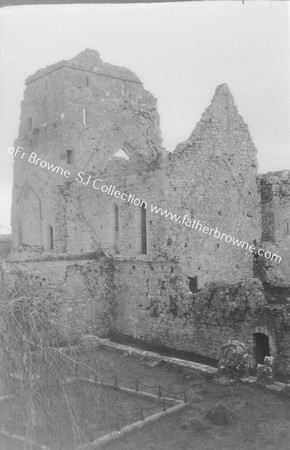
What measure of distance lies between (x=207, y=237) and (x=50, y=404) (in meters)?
12.7

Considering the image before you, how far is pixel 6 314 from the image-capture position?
563 cm

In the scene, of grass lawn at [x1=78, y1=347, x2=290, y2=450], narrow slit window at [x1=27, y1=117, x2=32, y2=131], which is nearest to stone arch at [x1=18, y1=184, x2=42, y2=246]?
narrow slit window at [x1=27, y1=117, x2=32, y2=131]

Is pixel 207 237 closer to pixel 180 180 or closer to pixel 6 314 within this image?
pixel 180 180

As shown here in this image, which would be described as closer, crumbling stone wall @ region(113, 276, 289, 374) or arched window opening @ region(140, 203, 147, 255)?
crumbling stone wall @ region(113, 276, 289, 374)

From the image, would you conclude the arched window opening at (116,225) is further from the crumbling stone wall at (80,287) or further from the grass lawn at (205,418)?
the grass lawn at (205,418)

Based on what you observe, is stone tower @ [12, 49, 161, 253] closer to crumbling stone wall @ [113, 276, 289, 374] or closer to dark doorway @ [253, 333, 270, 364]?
crumbling stone wall @ [113, 276, 289, 374]

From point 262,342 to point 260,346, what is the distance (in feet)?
0.41

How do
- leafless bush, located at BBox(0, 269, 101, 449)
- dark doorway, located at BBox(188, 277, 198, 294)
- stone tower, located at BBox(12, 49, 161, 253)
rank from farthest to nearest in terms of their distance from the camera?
1. stone tower, located at BBox(12, 49, 161, 253)
2. dark doorway, located at BBox(188, 277, 198, 294)
3. leafless bush, located at BBox(0, 269, 101, 449)

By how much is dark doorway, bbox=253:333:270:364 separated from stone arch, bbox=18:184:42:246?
519 inches

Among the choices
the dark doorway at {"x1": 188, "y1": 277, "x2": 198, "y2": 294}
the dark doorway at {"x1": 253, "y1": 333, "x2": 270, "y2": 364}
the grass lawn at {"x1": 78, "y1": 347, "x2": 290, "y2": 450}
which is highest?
the dark doorway at {"x1": 188, "y1": 277, "x2": 198, "y2": 294}

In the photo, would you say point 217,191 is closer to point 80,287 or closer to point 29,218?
point 80,287

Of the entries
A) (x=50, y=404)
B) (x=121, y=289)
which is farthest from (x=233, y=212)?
(x=50, y=404)

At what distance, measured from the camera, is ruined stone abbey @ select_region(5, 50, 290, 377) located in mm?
14781

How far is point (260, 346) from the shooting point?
1359cm
